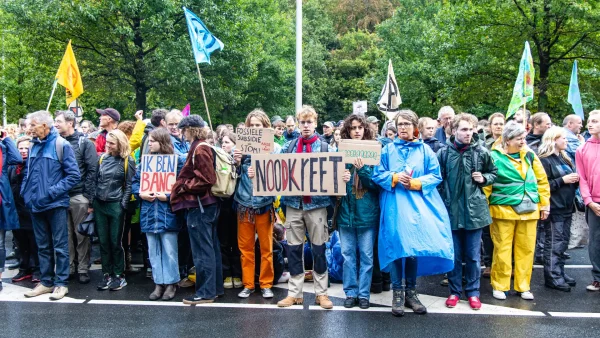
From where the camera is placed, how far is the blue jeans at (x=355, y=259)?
584 centimetres

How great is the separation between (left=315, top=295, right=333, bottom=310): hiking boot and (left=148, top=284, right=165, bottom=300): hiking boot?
192 cm

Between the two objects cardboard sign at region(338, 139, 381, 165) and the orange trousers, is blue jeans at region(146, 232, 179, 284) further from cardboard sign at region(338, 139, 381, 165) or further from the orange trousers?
cardboard sign at region(338, 139, 381, 165)

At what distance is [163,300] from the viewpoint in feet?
20.5

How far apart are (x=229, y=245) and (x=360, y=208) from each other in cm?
199

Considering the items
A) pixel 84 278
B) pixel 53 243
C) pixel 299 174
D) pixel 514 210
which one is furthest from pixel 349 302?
pixel 53 243

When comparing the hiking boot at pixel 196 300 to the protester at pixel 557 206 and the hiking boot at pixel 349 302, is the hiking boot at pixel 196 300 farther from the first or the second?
the protester at pixel 557 206

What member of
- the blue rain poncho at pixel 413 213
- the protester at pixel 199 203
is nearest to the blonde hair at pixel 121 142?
the protester at pixel 199 203

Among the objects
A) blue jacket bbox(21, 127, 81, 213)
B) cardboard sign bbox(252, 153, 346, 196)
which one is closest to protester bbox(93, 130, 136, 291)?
blue jacket bbox(21, 127, 81, 213)

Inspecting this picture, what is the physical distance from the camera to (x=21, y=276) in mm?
7258

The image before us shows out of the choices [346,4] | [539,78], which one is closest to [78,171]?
[539,78]

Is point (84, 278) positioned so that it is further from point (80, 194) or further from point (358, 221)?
point (358, 221)

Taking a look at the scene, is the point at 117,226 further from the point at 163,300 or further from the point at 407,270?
the point at 407,270

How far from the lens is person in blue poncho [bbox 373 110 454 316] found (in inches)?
213

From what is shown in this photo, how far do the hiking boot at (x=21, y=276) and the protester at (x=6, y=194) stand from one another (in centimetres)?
53
